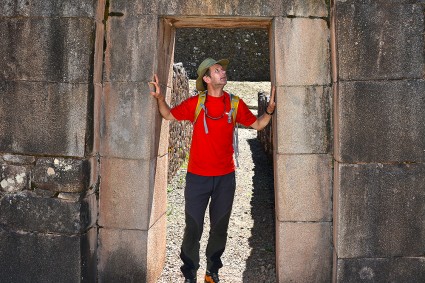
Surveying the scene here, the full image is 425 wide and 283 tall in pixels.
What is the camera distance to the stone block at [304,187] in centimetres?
382

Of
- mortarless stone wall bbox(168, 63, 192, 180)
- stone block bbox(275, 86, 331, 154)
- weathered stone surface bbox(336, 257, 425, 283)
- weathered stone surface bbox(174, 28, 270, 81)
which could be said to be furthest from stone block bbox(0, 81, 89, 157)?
weathered stone surface bbox(174, 28, 270, 81)

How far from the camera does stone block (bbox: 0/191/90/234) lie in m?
3.71

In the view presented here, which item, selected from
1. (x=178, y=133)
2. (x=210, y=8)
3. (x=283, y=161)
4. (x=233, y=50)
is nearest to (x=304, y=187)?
(x=283, y=161)

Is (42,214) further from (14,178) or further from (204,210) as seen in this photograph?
(204,210)

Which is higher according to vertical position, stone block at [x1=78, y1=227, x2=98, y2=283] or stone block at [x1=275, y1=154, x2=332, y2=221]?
stone block at [x1=275, y1=154, x2=332, y2=221]

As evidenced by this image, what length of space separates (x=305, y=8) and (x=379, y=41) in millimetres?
693

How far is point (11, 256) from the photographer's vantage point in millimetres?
3840

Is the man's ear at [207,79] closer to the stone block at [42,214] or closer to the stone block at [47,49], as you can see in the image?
the stone block at [47,49]

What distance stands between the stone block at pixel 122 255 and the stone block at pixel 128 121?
73cm

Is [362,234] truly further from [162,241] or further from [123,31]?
[123,31]

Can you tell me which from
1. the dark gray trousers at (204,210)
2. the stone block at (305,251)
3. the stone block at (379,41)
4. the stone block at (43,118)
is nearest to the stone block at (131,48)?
the stone block at (43,118)

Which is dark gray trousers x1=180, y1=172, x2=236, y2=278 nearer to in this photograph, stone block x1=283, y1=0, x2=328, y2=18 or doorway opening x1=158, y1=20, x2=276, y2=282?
doorway opening x1=158, y1=20, x2=276, y2=282

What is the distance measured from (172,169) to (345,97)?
484 cm

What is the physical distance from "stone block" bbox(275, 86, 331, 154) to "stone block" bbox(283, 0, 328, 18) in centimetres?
65
